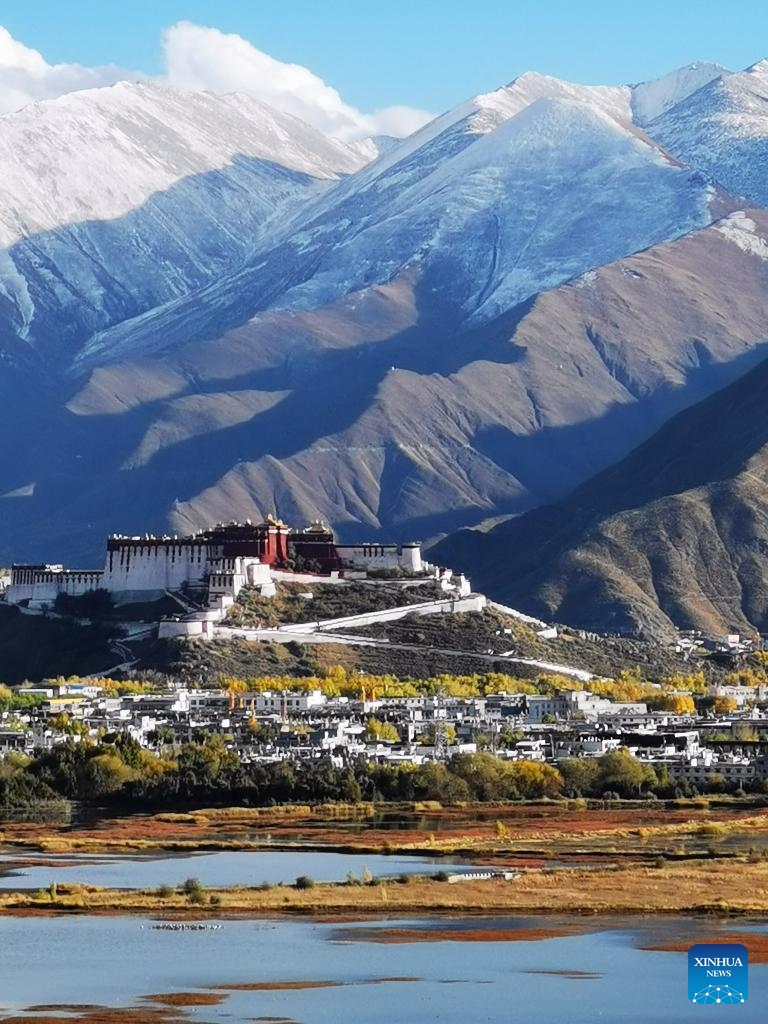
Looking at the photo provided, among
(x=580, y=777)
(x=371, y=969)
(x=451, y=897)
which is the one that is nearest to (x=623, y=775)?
(x=580, y=777)

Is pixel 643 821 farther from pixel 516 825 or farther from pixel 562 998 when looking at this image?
pixel 562 998

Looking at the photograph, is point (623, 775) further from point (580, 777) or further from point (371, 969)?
point (371, 969)

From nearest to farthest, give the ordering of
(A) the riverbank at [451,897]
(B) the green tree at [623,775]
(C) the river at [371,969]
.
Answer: (C) the river at [371,969] → (A) the riverbank at [451,897] → (B) the green tree at [623,775]

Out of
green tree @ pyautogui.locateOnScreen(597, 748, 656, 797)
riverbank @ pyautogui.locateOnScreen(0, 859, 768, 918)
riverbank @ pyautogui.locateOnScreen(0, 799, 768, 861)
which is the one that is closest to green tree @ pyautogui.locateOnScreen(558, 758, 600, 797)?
green tree @ pyautogui.locateOnScreen(597, 748, 656, 797)

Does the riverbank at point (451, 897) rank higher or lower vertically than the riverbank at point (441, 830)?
lower

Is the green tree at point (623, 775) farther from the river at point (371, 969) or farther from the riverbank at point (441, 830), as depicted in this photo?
the river at point (371, 969)

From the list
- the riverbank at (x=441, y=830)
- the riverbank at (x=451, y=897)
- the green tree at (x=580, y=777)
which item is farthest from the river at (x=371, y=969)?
the green tree at (x=580, y=777)

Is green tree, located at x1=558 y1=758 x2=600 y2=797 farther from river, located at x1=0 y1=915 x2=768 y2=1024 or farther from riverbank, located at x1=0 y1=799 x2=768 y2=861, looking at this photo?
river, located at x1=0 y1=915 x2=768 y2=1024

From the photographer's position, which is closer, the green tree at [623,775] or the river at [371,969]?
the river at [371,969]
